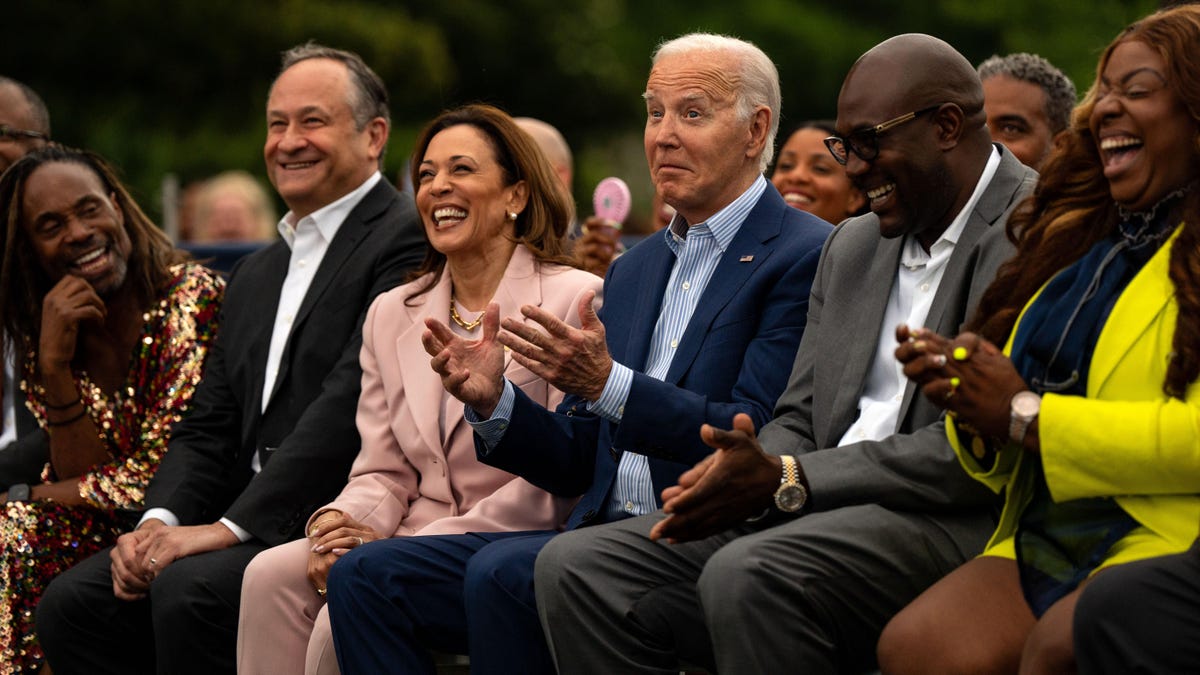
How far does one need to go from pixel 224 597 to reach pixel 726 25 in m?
22.0

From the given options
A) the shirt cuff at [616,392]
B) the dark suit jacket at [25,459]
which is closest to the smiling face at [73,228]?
the dark suit jacket at [25,459]

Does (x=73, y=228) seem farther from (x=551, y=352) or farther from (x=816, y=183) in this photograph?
(x=816, y=183)

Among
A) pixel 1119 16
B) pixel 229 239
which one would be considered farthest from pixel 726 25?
pixel 229 239

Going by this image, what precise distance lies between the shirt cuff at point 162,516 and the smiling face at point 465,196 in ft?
4.47

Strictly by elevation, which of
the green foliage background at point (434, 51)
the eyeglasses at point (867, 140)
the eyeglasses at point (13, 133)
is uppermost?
the green foliage background at point (434, 51)

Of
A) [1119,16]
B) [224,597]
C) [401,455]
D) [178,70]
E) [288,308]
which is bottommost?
[224,597]

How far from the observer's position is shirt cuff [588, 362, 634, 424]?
15.4ft

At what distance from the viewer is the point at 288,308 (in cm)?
632

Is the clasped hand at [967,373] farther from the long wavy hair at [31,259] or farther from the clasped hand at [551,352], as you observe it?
the long wavy hair at [31,259]

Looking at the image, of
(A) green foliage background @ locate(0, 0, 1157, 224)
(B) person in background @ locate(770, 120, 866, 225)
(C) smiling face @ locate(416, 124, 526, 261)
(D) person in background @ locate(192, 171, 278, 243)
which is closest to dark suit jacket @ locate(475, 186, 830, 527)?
(C) smiling face @ locate(416, 124, 526, 261)

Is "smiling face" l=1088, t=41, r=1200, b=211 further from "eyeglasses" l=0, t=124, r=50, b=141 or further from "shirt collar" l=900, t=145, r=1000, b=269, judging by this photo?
"eyeglasses" l=0, t=124, r=50, b=141

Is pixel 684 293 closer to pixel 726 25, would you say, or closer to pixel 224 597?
pixel 224 597

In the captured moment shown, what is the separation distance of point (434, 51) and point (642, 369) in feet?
63.9

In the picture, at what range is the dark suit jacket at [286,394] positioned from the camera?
5.82m
